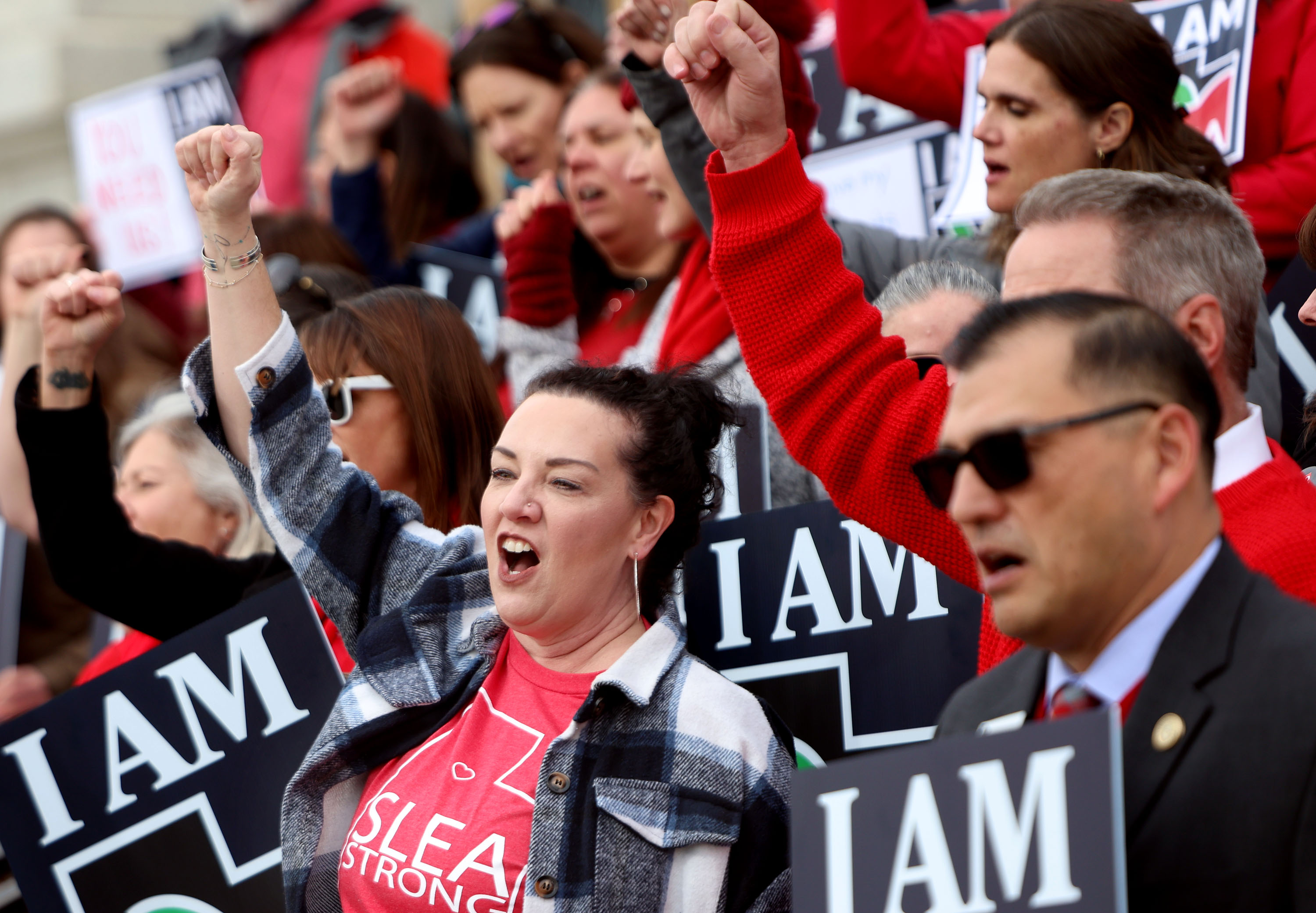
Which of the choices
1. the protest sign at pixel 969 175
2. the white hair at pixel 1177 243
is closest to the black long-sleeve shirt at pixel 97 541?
the protest sign at pixel 969 175

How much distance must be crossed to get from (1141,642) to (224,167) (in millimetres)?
1784

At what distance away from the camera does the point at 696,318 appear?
11.8 ft

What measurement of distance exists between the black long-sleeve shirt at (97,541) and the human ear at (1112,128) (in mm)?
1827

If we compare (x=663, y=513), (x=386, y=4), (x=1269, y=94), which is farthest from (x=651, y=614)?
(x=386, y=4)

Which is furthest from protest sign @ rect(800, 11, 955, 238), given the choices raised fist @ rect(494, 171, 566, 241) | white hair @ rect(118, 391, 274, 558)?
white hair @ rect(118, 391, 274, 558)

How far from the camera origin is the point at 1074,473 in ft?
5.20

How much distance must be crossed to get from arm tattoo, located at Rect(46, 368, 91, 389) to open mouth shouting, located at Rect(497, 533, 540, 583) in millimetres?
1142

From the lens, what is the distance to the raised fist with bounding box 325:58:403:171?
5324 mm

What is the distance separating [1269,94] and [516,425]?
199 centimetres

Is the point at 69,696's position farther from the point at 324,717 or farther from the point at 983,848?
the point at 983,848

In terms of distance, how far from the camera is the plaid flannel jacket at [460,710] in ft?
7.45

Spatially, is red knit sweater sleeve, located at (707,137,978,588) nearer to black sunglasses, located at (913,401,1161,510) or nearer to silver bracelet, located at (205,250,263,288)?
black sunglasses, located at (913,401,1161,510)

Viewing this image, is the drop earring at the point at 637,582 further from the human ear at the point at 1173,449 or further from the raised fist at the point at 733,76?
the human ear at the point at 1173,449

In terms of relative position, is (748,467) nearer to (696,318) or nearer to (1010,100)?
(696,318)
